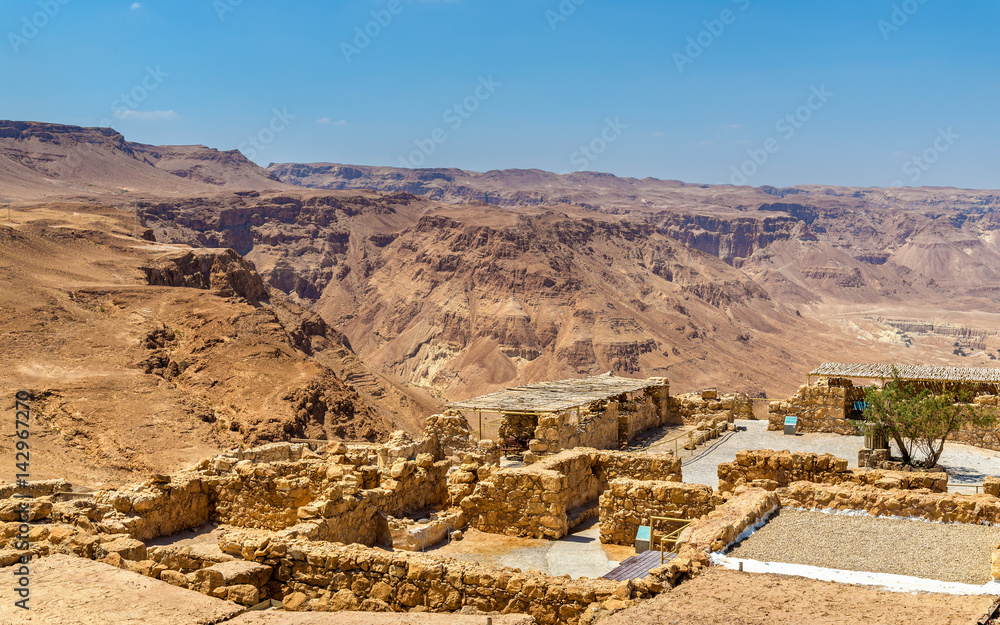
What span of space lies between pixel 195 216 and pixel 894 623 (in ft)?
388

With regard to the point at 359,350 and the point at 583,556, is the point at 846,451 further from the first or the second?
the point at 359,350

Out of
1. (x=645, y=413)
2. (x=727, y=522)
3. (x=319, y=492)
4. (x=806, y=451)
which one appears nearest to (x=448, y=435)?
(x=645, y=413)

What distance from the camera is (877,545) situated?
367 inches

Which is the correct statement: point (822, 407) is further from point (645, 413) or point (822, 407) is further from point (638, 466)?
point (638, 466)

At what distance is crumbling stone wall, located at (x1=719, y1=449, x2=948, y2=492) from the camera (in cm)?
1248

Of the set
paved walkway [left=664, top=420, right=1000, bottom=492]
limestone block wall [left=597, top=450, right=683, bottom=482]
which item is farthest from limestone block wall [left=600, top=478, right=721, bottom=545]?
paved walkway [left=664, top=420, right=1000, bottom=492]

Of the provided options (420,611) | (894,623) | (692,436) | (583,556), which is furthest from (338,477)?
(692,436)

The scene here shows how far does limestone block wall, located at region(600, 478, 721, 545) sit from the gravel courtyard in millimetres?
2065

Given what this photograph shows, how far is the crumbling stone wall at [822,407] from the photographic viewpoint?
2338cm

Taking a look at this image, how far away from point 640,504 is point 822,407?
500 inches

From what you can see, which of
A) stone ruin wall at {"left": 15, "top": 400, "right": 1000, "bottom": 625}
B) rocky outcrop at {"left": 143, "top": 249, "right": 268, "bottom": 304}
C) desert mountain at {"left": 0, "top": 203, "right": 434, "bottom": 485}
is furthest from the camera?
rocky outcrop at {"left": 143, "top": 249, "right": 268, "bottom": 304}

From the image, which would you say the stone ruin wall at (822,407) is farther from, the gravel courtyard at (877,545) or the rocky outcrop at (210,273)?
the rocky outcrop at (210,273)

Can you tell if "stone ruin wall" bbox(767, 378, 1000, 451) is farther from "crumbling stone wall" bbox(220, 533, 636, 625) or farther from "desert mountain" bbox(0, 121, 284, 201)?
"desert mountain" bbox(0, 121, 284, 201)

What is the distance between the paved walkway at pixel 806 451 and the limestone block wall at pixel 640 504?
420cm
